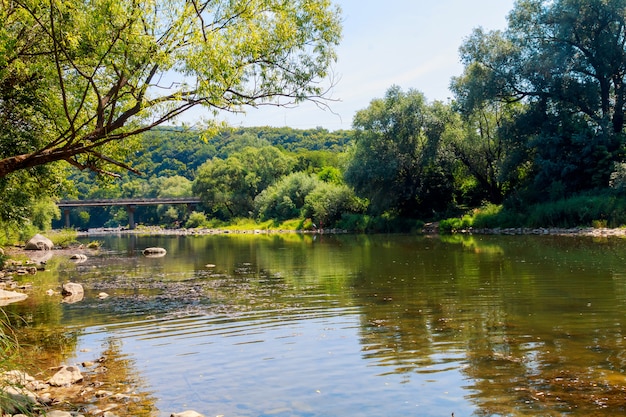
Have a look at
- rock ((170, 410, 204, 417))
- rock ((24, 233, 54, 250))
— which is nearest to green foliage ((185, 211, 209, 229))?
rock ((24, 233, 54, 250))

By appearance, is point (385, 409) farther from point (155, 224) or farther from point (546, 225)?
point (155, 224)

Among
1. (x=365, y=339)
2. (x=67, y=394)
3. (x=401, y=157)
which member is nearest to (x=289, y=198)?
(x=401, y=157)

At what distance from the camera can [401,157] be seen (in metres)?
56.2

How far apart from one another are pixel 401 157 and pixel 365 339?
1817 inches

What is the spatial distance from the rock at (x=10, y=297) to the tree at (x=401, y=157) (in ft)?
132

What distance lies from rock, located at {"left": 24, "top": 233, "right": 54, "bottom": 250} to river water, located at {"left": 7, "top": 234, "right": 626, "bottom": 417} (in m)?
28.1

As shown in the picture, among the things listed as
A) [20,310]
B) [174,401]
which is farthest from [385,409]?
[20,310]

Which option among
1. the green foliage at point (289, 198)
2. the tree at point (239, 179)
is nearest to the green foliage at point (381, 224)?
the green foliage at point (289, 198)

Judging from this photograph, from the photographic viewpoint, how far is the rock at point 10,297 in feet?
60.7

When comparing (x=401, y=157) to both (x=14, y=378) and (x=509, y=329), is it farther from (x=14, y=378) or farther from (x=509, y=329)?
(x=14, y=378)

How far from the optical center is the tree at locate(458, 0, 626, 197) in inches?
1742

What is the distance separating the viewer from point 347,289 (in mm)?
18516

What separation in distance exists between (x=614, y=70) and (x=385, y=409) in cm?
4613

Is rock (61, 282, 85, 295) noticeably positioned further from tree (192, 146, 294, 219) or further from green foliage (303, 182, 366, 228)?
tree (192, 146, 294, 219)
